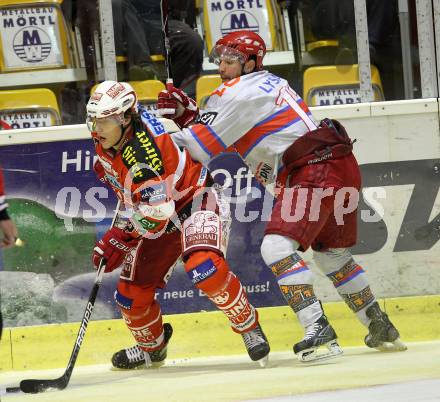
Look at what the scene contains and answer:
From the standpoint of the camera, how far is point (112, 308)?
19.5 feet

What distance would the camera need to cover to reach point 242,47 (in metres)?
5.18

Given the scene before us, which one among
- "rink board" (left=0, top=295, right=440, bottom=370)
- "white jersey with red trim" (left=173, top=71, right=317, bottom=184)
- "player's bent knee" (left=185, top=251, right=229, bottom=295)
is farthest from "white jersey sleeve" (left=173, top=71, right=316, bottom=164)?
"rink board" (left=0, top=295, right=440, bottom=370)

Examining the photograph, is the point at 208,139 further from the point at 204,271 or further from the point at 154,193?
the point at 204,271

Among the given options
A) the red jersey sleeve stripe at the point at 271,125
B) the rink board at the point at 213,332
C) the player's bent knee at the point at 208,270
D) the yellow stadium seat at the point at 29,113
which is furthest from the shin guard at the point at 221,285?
the yellow stadium seat at the point at 29,113

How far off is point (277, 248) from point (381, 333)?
724 millimetres

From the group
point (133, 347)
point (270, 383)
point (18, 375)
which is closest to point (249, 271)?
point (133, 347)

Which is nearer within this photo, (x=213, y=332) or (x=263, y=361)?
(x=263, y=361)

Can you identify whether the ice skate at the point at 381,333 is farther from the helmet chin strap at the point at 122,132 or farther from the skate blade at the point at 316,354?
the helmet chin strap at the point at 122,132

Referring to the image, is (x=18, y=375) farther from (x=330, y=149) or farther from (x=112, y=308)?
(x=330, y=149)

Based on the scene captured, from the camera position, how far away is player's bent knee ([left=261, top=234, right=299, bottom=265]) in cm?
496

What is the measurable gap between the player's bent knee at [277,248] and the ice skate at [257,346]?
0.37 m

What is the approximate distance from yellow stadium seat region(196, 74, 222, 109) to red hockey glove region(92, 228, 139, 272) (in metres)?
1.11

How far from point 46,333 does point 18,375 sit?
0.28 meters

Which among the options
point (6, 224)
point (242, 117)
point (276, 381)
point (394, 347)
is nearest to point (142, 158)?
point (242, 117)
